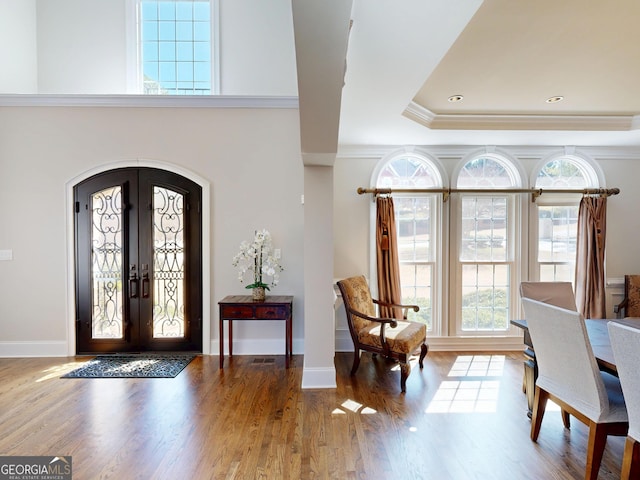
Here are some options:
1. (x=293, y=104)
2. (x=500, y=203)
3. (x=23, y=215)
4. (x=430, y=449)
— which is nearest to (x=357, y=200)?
(x=293, y=104)

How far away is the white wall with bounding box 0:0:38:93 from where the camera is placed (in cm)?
396

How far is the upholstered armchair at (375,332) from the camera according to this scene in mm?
3158

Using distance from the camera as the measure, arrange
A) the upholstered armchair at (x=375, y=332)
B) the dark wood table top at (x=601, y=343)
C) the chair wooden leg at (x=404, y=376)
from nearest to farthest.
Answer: the dark wood table top at (x=601, y=343), the chair wooden leg at (x=404, y=376), the upholstered armchair at (x=375, y=332)

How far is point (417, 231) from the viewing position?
4.38 m

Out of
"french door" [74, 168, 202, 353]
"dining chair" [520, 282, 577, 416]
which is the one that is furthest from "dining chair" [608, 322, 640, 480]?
"french door" [74, 168, 202, 353]

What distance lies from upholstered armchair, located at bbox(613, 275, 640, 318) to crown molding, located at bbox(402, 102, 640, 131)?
1798mm

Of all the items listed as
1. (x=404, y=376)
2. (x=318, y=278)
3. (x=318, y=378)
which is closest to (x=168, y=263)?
(x=318, y=278)

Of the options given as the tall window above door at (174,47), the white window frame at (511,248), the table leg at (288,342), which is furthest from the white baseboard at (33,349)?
the white window frame at (511,248)

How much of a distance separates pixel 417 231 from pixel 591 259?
2.05 metres

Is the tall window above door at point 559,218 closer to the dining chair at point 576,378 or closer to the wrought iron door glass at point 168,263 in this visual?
the dining chair at point 576,378

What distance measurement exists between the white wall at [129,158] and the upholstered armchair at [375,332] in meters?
0.69

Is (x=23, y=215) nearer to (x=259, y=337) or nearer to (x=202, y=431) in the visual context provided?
(x=259, y=337)

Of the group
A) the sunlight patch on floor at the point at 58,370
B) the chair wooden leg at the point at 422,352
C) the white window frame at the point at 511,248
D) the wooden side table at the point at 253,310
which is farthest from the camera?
the white window frame at the point at 511,248

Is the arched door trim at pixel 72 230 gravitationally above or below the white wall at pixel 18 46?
below
